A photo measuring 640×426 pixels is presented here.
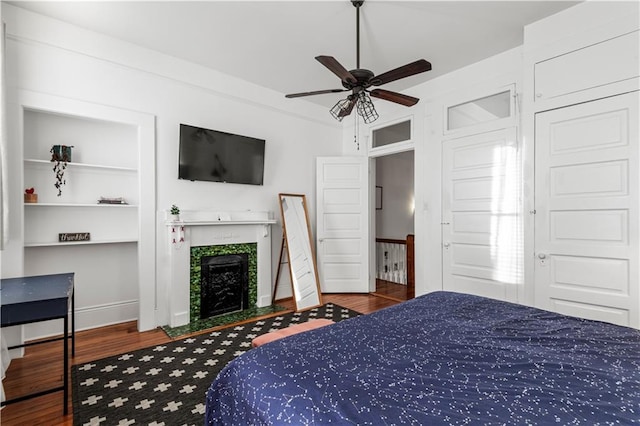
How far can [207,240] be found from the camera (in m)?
3.77

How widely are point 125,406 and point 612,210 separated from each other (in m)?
3.83

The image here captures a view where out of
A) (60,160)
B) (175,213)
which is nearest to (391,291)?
(175,213)

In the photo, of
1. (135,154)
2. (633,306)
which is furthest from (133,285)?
(633,306)

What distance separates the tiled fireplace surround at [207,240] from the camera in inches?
137

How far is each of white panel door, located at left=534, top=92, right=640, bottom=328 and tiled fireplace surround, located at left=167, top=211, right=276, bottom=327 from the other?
3.10 m

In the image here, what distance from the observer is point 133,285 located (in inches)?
143

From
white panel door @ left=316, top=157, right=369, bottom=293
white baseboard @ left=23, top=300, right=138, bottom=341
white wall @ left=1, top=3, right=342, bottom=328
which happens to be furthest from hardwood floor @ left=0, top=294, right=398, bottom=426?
white panel door @ left=316, top=157, right=369, bottom=293

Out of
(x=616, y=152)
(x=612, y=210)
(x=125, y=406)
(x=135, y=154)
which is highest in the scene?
(x=135, y=154)

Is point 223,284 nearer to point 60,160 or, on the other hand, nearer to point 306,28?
point 60,160

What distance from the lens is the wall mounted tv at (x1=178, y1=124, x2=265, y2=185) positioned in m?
3.67

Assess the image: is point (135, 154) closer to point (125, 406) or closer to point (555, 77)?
point (125, 406)

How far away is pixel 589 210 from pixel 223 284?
3.80 m

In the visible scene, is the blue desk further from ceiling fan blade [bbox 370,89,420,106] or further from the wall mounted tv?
ceiling fan blade [bbox 370,89,420,106]

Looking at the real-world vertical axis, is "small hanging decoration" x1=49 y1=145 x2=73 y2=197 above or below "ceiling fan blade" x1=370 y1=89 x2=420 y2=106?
below
